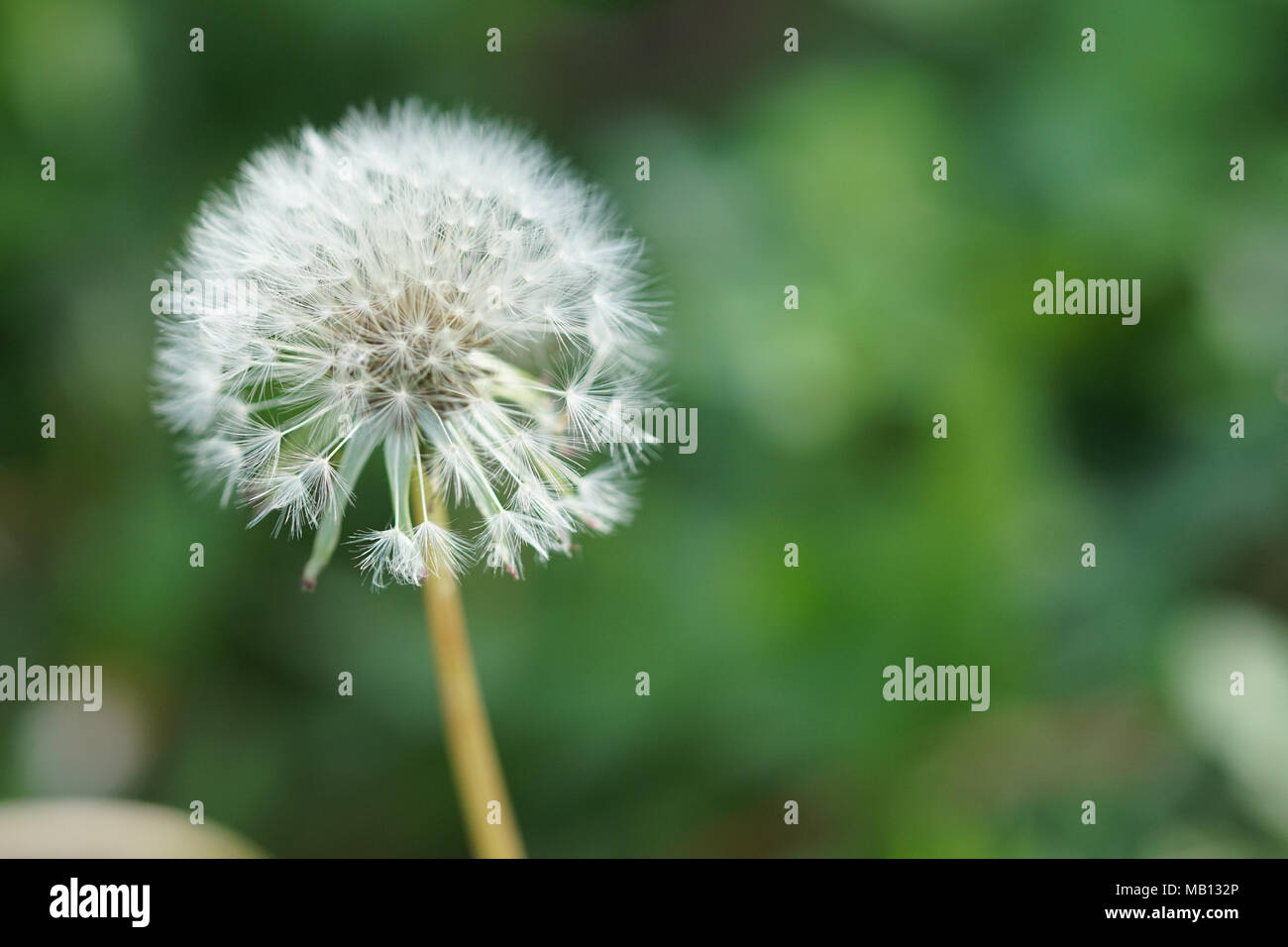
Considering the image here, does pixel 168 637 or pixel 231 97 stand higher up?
pixel 231 97

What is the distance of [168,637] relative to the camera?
3789 mm

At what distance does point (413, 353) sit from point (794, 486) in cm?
195

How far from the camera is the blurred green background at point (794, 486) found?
A: 140 inches

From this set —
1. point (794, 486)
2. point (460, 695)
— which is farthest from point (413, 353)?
point (794, 486)

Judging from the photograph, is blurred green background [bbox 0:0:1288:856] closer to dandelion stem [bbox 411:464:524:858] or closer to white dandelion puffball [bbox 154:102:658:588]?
dandelion stem [bbox 411:464:524:858]

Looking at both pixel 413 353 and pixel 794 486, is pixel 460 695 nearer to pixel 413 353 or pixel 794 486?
pixel 413 353

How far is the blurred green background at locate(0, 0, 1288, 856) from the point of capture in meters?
3.55

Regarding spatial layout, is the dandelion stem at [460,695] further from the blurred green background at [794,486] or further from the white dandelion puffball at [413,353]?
the blurred green background at [794,486]

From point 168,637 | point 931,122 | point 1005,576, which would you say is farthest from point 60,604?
point 931,122

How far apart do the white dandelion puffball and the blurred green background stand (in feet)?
5.16

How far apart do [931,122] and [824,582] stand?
1.69m

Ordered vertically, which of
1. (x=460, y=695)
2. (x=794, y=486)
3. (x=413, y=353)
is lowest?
(x=460, y=695)

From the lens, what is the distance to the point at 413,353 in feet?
6.43

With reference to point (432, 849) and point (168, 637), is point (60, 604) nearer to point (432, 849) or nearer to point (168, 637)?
point (168, 637)
